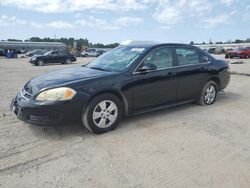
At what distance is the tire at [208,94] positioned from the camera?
6051 millimetres

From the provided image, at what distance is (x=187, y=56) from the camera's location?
5688 millimetres

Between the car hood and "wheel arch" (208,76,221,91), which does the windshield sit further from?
"wheel arch" (208,76,221,91)

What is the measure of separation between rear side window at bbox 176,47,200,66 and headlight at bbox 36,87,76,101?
101 inches

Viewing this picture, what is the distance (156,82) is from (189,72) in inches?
41.2

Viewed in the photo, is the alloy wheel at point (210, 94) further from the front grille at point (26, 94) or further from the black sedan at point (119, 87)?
the front grille at point (26, 94)

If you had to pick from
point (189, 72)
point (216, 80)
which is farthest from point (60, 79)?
point (216, 80)

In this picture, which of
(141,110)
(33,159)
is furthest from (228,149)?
(33,159)

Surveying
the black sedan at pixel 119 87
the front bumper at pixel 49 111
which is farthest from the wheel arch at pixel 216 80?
the front bumper at pixel 49 111

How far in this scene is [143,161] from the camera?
3381 millimetres

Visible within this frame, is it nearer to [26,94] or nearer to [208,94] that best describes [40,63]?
[208,94]

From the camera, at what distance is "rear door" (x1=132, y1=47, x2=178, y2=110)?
185 inches

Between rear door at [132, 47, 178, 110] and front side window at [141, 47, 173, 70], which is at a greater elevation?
front side window at [141, 47, 173, 70]

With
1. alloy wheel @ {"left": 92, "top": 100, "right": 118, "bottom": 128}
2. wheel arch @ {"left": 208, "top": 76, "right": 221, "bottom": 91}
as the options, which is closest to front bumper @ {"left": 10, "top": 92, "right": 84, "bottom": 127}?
alloy wheel @ {"left": 92, "top": 100, "right": 118, "bottom": 128}

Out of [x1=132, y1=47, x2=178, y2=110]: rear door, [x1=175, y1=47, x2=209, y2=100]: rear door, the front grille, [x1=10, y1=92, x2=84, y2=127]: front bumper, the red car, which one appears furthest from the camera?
the red car
